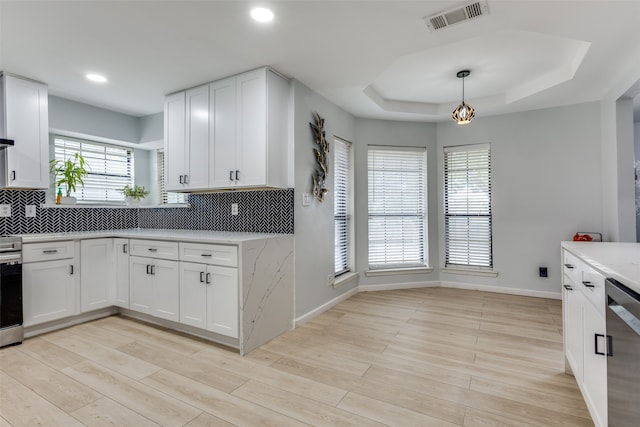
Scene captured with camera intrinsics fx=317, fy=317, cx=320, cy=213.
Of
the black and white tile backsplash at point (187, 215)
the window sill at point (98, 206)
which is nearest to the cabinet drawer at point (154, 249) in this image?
the black and white tile backsplash at point (187, 215)

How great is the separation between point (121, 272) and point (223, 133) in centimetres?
185

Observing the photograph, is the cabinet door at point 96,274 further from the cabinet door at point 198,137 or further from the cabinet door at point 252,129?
the cabinet door at point 252,129

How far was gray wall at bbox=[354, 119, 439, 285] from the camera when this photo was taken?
449 cm

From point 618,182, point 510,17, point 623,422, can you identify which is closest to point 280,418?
point 623,422

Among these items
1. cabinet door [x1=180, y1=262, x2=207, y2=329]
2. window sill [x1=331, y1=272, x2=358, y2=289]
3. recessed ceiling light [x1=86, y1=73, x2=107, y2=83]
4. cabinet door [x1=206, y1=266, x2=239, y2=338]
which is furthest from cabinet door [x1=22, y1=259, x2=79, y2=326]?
window sill [x1=331, y1=272, x2=358, y2=289]

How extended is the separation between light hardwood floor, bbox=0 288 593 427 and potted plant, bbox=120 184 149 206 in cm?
171

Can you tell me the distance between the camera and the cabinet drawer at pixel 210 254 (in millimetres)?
2586

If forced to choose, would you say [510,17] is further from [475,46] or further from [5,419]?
[5,419]

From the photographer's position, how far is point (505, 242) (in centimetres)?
432

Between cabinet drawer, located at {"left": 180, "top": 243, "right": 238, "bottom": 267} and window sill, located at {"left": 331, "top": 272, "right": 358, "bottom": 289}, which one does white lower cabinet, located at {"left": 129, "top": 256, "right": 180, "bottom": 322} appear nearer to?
cabinet drawer, located at {"left": 180, "top": 243, "right": 238, "bottom": 267}

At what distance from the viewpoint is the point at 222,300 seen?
2650 mm

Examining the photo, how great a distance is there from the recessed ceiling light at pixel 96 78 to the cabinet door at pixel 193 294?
2.04 metres

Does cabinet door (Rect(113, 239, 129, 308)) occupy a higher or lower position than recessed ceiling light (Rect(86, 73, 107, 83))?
lower

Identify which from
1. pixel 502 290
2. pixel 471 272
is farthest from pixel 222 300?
pixel 502 290
